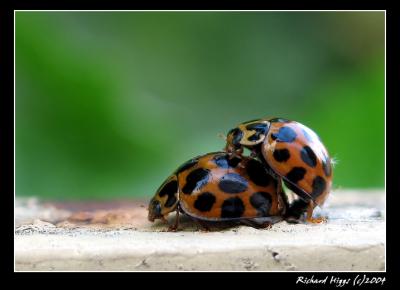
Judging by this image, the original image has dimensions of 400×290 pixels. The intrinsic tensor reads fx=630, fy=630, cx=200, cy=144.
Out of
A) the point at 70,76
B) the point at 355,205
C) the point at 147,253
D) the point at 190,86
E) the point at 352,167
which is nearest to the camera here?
the point at 147,253

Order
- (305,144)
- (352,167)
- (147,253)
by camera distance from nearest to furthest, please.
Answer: (147,253)
(305,144)
(352,167)

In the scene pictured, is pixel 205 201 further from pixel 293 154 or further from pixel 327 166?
pixel 327 166

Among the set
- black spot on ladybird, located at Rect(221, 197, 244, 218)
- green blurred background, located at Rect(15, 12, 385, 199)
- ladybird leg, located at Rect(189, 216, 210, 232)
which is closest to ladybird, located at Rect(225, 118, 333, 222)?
black spot on ladybird, located at Rect(221, 197, 244, 218)

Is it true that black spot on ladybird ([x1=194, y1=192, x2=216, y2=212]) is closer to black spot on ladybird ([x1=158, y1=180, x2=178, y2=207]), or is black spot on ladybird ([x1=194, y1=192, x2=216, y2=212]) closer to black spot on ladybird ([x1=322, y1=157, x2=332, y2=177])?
black spot on ladybird ([x1=158, y1=180, x2=178, y2=207])

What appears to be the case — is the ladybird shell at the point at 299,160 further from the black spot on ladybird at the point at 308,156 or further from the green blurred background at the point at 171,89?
the green blurred background at the point at 171,89

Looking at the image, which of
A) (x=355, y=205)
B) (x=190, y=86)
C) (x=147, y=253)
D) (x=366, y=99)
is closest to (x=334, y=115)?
(x=366, y=99)

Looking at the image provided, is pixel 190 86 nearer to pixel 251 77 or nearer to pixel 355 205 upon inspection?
pixel 251 77

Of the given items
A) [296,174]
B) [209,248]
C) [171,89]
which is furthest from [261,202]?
[171,89]
